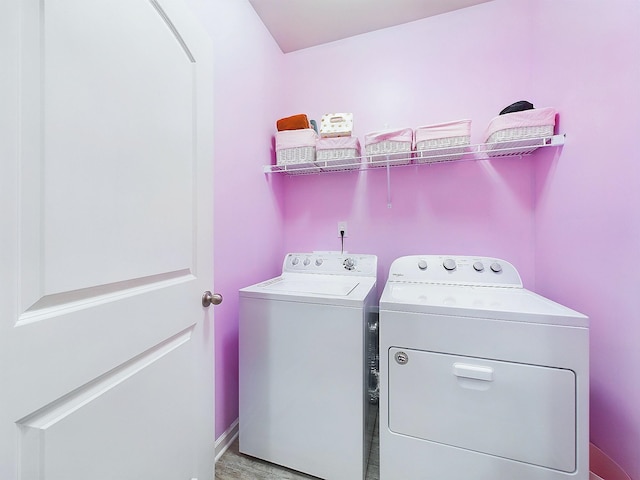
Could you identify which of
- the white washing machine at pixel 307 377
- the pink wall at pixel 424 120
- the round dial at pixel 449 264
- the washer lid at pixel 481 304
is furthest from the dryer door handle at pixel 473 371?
the pink wall at pixel 424 120

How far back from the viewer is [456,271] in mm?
1548

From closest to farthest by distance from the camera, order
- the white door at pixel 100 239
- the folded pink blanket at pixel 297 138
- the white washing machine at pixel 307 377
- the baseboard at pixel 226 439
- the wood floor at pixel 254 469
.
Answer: the white door at pixel 100 239 < the white washing machine at pixel 307 377 < the wood floor at pixel 254 469 < the baseboard at pixel 226 439 < the folded pink blanket at pixel 297 138

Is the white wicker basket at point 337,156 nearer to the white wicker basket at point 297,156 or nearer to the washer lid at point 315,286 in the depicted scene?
the white wicker basket at point 297,156

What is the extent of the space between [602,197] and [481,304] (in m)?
0.68

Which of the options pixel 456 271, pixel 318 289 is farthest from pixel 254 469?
pixel 456 271

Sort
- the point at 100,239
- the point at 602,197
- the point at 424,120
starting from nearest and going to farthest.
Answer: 1. the point at 100,239
2. the point at 602,197
3. the point at 424,120

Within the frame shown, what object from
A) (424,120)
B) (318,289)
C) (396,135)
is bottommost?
(318,289)

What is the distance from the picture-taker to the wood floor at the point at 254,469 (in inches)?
52.8

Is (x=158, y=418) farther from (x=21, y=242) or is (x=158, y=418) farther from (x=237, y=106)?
(x=237, y=106)

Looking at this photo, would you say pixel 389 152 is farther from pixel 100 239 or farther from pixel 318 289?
pixel 100 239

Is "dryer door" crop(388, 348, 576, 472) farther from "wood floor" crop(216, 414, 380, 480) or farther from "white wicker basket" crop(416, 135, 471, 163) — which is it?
"white wicker basket" crop(416, 135, 471, 163)

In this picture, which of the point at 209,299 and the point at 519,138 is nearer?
the point at 209,299

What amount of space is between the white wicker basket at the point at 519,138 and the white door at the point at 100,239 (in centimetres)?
152

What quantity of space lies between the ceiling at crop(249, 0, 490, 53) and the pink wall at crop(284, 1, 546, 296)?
64 millimetres
